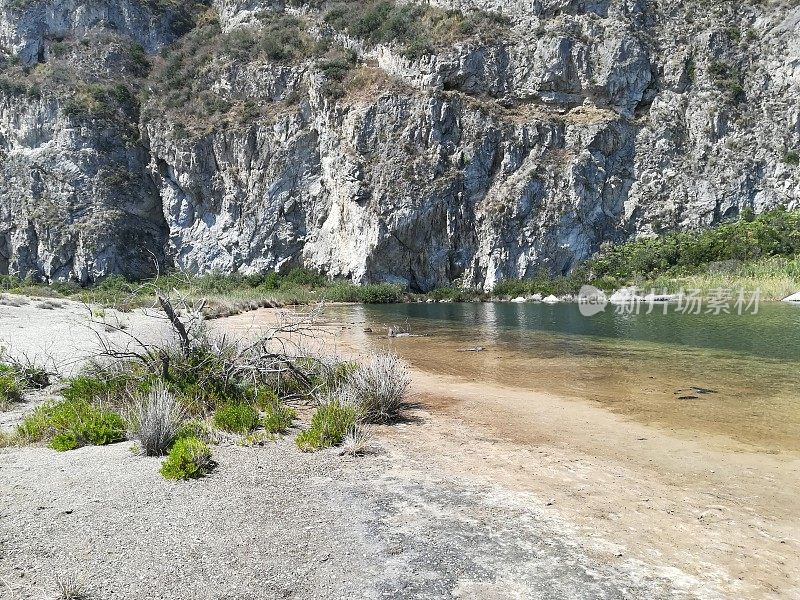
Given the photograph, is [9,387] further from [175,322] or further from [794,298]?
[794,298]

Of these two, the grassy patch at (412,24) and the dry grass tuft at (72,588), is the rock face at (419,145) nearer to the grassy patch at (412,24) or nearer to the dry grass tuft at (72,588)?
the grassy patch at (412,24)

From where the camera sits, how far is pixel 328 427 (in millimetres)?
6969

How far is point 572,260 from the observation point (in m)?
56.2

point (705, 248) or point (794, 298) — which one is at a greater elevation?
point (705, 248)

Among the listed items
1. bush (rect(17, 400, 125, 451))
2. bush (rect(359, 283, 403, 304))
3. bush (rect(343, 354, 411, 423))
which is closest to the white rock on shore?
bush (rect(359, 283, 403, 304))

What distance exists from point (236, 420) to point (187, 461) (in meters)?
1.92

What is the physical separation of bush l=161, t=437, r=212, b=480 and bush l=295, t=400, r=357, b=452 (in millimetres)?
1284

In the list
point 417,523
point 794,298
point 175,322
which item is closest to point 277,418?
point 175,322

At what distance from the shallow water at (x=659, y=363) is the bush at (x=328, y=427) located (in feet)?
16.7

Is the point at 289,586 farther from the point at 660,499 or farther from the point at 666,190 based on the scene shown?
the point at 666,190

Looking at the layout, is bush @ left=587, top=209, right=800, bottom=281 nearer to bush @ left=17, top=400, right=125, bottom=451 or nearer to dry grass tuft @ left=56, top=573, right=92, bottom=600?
bush @ left=17, top=400, right=125, bottom=451

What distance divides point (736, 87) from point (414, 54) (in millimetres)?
35463

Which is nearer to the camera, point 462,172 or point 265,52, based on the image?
point 462,172

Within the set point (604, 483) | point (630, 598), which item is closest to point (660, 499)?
point (604, 483)
